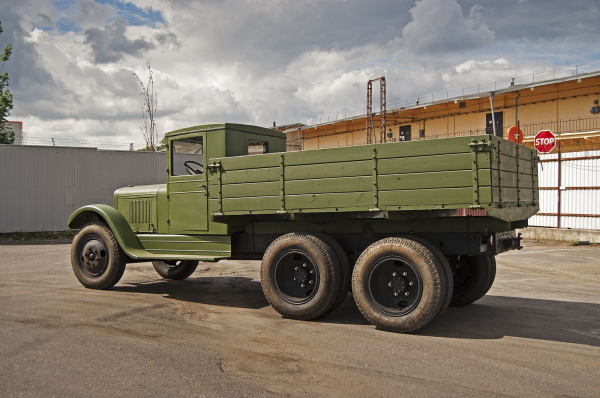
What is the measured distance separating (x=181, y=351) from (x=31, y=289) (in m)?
4.58

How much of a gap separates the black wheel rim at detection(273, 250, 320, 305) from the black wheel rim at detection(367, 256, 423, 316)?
79cm

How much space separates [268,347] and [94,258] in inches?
178

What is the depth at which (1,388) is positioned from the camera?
13.2 feet

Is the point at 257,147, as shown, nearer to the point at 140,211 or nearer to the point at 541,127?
the point at 140,211

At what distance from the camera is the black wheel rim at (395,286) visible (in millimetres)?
5699

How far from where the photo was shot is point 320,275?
6148 millimetres

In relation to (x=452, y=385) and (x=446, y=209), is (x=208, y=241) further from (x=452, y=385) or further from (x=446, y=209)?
(x=452, y=385)

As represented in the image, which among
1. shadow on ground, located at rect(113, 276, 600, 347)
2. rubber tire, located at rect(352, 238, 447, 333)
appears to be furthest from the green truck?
shadow on ground, located at rect(113, 276, 600, 347)

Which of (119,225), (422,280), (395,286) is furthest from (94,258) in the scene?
(422,280)

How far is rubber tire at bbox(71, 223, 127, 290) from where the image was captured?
820 centimetres

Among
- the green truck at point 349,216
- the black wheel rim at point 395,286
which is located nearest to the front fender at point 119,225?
the green truck at point 349,216

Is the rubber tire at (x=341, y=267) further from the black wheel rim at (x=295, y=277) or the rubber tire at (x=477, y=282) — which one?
the rubber tire at (x=477, y=282)

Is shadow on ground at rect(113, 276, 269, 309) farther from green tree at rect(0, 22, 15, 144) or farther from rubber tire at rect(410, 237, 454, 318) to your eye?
green tree at rect(0, 22, 15, 144)

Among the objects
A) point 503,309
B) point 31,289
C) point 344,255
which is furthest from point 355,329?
point 31,289
